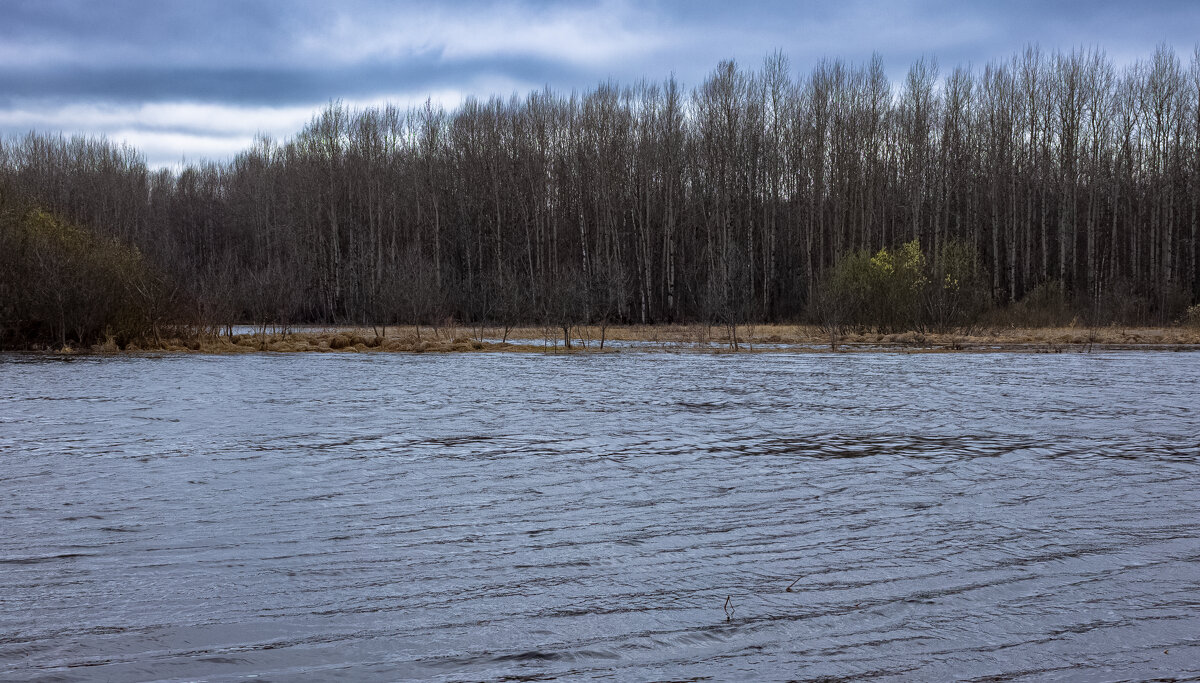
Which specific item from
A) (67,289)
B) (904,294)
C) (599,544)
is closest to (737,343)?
(904,294)

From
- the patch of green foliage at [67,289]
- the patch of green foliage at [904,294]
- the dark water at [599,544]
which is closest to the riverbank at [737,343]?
the patch of green foliage at [904,294]

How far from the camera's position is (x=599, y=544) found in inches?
252

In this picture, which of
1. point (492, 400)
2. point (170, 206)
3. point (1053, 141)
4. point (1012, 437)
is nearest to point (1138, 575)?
point (1012, 437)

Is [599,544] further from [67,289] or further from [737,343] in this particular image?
[67,289]

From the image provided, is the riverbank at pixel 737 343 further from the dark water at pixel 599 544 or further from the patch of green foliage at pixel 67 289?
the dark water at pixel 599 544

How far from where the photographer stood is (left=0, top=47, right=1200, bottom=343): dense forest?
174ft

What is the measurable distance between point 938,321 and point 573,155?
3324cm

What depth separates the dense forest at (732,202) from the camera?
174ft

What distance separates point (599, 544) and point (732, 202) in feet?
186

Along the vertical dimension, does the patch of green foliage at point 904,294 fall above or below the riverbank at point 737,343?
above

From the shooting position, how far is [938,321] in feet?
122

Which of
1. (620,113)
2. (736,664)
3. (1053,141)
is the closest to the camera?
(736,664)

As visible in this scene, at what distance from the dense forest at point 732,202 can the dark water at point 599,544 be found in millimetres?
30973

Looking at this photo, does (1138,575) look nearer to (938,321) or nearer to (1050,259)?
(938,321)
